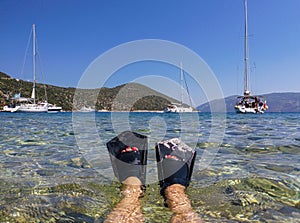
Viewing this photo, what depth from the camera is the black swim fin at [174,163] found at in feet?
9.78

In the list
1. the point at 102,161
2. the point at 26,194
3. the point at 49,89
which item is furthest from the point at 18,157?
A: the point at 49,89

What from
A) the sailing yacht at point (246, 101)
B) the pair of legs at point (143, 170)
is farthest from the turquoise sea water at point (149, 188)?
the sailing yacht at point (246, 101)

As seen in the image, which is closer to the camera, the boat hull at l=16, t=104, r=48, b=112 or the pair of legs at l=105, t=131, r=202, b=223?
the pair of legs at l=105, t=131, r=202, b=223

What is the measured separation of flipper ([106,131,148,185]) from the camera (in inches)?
123

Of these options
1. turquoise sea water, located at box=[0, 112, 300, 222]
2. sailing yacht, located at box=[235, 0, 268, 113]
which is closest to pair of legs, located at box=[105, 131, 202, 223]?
Result: turquoise sea water, located at box=[0, 112, 300, 222]

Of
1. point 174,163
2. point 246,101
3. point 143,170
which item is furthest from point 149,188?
point 246,101

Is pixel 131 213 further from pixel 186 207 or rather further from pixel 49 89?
pixel 49 89

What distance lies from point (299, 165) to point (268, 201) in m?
1.84

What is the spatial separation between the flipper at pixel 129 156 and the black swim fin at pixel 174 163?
230 mm

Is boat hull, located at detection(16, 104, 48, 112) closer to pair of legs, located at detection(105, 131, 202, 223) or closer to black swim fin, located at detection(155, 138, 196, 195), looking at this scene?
pair of legs, located at detection(105, 131, 202, 223)

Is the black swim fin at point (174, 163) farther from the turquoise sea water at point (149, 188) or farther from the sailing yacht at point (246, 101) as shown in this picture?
the sailing yacht at point (246, 101)

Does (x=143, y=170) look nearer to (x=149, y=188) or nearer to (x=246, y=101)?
(x=149, y=188)

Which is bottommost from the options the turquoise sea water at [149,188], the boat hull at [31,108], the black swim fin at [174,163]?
the turquoise sea water at [149,188]

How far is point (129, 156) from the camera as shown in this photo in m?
3.22
